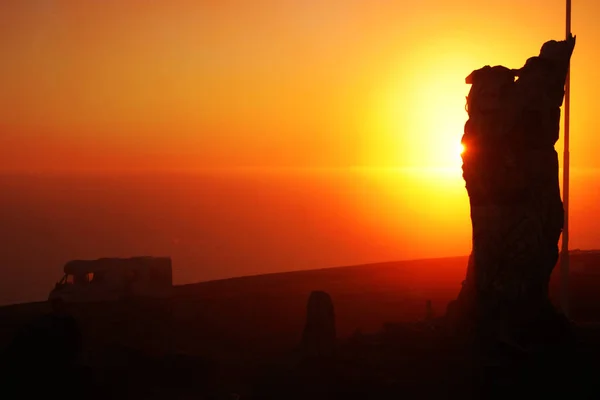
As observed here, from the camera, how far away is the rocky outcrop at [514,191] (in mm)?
22000

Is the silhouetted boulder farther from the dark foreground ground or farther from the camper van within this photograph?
the camper van

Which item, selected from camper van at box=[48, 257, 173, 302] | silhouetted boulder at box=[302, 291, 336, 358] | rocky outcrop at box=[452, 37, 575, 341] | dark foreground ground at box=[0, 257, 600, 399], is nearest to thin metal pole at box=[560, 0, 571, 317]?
dark foreground ground at box=[0, 257, 600, 399]

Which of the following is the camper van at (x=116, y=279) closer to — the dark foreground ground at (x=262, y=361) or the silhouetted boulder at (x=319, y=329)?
the dark foreground ground at (x=262, y=361)

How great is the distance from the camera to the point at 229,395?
752 inches

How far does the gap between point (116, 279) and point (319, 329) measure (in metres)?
13.4

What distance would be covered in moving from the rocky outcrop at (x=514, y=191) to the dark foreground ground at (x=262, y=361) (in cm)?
152

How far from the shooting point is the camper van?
3164cm

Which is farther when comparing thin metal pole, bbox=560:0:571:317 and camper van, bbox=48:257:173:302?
camper van, bbox=48:257:173:302

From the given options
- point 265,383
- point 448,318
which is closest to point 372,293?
point 448,318

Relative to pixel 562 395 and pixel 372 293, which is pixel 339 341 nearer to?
pixel 562 395

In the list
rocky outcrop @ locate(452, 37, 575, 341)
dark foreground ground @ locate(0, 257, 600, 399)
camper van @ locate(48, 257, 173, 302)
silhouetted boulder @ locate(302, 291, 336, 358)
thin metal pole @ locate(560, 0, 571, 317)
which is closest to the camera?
dark foreground ground @ locate(0, 257, 600, 399)

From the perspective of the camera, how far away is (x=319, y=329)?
21.6m

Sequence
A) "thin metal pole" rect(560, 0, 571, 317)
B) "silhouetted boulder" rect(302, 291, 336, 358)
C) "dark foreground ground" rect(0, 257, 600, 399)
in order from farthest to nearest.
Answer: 1. "thin metal pole" rect(560, 0, 571, 317)
2. "silhouetted boulder" rect(302, 291, 336, 358)
3. "dark foreground ground" rect(0, 257, 600, 399)

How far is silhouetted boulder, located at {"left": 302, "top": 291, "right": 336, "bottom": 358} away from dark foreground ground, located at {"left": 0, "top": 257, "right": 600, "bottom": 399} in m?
0.39
